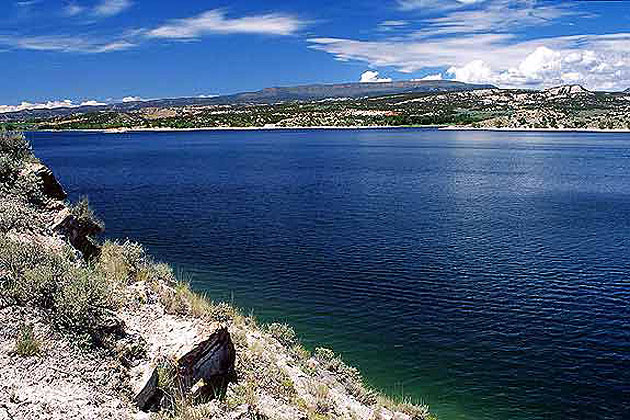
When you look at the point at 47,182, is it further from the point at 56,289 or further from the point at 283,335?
the point at 283,335

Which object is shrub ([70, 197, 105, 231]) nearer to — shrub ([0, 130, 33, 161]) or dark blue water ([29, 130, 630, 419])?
shrub ([0, 130, 33, 161])

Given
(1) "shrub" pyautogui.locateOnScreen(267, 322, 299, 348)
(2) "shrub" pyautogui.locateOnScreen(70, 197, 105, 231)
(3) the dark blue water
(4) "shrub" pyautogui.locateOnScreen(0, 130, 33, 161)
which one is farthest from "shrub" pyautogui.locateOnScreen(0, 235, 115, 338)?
(3) the dark blue water

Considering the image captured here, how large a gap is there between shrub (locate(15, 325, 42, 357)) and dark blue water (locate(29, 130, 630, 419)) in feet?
35.2

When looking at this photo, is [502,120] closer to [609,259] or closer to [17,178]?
[609,259]

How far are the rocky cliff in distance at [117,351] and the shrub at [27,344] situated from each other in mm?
18

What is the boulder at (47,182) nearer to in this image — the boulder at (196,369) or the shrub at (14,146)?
the shrub at (14,146)

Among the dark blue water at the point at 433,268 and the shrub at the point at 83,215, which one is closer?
the shrub at the point at 83,215

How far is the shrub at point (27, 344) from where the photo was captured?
950 cm

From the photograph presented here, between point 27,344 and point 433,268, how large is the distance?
21.8m

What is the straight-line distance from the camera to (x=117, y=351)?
10648 millimetres

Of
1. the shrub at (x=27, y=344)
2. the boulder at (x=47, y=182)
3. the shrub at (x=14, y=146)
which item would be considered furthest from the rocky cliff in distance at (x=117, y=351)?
the shrub at (x=14, y=146)

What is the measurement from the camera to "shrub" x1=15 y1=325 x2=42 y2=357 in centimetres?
950

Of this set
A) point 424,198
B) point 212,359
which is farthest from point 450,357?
point 424,198

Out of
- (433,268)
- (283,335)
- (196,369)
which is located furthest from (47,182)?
(433,268)
